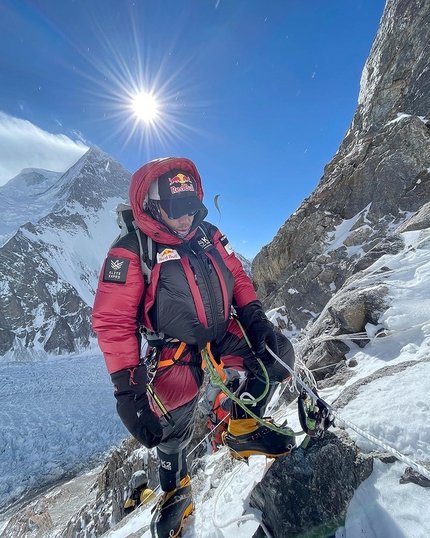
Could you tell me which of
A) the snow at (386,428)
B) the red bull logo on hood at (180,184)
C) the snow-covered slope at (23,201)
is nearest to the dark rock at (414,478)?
the snow at (386,428)

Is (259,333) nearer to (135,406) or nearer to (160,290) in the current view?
(160,290)

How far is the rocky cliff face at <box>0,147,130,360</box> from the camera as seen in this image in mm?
97562

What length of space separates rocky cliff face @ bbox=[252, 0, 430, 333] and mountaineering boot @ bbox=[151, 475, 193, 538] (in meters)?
10.2

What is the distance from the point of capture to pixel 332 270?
14016 millimetres

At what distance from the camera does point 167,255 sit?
9.04 feet

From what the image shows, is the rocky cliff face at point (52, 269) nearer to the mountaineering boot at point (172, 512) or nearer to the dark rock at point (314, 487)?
the mountaineering boot at point (172, 512)

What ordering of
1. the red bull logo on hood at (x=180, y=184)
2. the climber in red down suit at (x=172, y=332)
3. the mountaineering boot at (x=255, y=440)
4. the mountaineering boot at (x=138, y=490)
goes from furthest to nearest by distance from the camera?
the mountaineering boot at (x=138, y=490), the red bull logo on hood at (x=180, y=184), the climber in red down suit at (x=172, y=332), the mountaineering boot at (x=255, y=440)

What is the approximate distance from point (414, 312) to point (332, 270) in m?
10.7

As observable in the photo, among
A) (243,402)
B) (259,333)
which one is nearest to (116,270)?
(259,333)

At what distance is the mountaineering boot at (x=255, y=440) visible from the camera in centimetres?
237

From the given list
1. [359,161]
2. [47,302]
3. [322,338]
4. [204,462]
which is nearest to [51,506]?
[204,462]

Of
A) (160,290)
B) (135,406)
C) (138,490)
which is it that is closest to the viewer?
(135,406)

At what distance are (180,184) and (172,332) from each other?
5.18ft

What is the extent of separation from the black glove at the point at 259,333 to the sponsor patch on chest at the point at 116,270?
1.43 m
